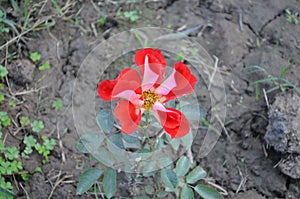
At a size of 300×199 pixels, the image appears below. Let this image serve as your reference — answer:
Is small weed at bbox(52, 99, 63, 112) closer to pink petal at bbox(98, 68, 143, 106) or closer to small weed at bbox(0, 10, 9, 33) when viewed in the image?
small weed at bbox(0, 10, 9, 33)

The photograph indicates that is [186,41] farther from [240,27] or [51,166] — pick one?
[51,166]

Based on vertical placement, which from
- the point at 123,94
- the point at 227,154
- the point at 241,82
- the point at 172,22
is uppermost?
the point at 123,94

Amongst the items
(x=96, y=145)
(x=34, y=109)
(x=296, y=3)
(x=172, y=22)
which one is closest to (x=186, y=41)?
(x=172, y=22)

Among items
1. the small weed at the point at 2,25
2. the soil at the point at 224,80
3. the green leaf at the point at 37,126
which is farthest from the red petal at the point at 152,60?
the small weed at the point at 2,25

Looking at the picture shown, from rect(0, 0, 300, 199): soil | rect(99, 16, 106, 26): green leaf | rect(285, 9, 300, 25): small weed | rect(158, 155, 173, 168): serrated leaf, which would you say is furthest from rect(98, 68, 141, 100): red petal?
rect(285, 9, 300, 25): small weed

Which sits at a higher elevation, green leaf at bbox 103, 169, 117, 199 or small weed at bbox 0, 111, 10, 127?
green leaf at bbox 103, 169, 117, 199

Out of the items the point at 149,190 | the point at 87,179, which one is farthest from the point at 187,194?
the point at 87,179
